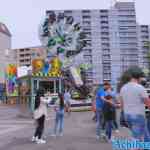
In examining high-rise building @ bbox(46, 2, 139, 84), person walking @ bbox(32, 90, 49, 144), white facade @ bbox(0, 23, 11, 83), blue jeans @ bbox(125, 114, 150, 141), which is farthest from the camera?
white facade @ bbox(0, 23, 11, 83)

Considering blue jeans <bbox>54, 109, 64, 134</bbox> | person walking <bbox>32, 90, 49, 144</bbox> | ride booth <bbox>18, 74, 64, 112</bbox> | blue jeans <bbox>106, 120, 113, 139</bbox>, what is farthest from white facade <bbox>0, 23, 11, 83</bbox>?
blue jeans <bbox>106, 120, 113, 139</bbox>

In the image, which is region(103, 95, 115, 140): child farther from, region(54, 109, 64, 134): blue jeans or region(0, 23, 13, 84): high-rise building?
region(0, 23, 13, 84): high-rise building

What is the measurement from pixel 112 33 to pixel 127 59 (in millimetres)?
7074

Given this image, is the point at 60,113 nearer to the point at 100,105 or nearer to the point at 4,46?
the point at 100,105

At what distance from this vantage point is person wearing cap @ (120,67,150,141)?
7082 mm

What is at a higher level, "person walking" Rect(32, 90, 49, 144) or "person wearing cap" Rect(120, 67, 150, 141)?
"person wearing cap" Rect(120, 67, 150, 141)

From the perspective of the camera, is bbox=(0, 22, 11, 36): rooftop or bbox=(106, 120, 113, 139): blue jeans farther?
bbox=(0, 22, 11, 36): rooftop

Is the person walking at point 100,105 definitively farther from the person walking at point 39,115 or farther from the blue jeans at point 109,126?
the person walking at point 39,115

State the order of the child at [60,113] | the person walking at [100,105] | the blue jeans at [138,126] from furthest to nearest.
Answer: the child at [60,113] → the person walking at [100,105] → the blue jeans at [138,126]

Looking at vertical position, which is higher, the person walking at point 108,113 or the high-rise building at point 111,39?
the high-rise building at point 111,39

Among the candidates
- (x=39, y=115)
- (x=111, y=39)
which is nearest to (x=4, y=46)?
(x=111, y=39)

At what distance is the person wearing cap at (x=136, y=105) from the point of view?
23.2 feet

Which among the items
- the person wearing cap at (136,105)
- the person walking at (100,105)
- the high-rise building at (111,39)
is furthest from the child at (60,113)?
the high-rise building at (111,39)

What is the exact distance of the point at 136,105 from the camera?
712 centimetres
